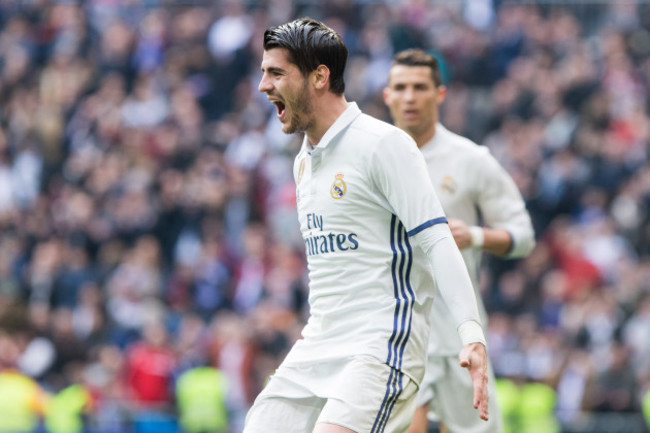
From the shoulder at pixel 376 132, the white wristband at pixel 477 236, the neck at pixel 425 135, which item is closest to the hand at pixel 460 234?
the white wristband at pixel 477 236

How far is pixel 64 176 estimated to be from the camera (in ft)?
53.6

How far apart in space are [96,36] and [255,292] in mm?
6036

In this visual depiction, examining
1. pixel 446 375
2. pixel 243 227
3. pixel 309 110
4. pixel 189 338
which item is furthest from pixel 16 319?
pixel 309 110

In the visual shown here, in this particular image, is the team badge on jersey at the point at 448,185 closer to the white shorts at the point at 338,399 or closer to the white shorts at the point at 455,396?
the white shorts at the point at 455,396

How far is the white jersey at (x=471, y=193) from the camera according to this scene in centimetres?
646

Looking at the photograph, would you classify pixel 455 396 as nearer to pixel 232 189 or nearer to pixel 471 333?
pixel 471 333

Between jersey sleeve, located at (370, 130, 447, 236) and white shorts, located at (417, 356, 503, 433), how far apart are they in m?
1.91

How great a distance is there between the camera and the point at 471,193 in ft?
21.4

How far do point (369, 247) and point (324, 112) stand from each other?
A: 2.03 feet

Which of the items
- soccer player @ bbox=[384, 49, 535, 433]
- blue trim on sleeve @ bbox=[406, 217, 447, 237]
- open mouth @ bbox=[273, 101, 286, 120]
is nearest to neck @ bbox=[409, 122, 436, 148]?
soccer player @ bbox=[384, 49, 535, 433]

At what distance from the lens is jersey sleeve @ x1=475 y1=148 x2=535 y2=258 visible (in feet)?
21.3

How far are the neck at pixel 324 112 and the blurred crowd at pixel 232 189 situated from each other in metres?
7.08

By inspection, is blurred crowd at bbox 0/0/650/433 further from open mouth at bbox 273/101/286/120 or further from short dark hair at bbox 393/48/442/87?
open mouth at bbox 273/101/286/120

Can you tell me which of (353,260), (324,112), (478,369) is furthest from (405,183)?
(478,369)
